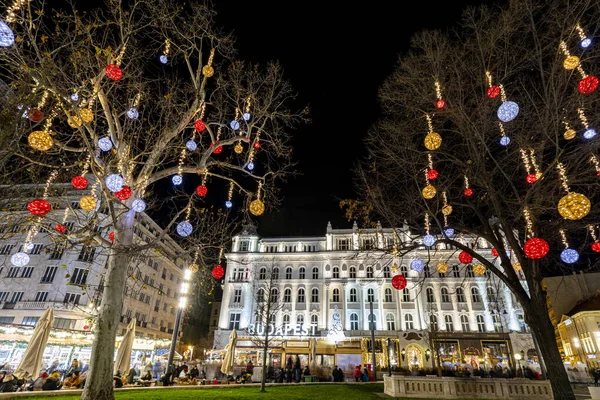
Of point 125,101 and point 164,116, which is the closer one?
point 125,101

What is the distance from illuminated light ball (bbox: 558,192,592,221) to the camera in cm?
629

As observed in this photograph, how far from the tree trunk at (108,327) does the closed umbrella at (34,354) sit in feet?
22.5

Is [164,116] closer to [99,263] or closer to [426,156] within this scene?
[426,156]

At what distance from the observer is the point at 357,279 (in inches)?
1635

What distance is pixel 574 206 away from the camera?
6.39 metres

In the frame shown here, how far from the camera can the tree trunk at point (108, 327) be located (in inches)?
285

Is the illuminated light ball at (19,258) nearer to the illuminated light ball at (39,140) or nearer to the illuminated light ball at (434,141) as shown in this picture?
the illuminated light ball at (39,140)

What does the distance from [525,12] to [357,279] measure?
3706cm

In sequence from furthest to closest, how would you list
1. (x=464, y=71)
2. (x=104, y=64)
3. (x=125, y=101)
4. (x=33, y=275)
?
(x=33, y=275), (x=125, y=101), (x=464, y=71), (x=104, y=64)

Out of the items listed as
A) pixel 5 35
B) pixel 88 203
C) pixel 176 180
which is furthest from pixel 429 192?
pixel 5 35

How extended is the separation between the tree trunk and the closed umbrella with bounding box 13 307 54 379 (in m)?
6.86

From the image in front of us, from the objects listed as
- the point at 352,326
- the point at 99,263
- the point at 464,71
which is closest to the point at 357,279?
the point at 352,326

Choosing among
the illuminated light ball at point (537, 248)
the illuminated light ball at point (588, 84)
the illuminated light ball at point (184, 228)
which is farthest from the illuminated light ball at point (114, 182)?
the illuminated light ball at point (588, 84)

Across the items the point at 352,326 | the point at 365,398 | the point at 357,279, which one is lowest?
the point at 365,398
